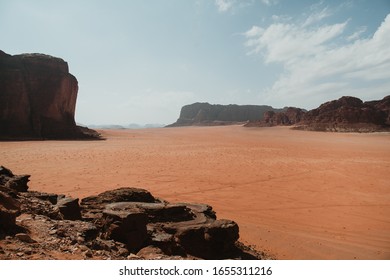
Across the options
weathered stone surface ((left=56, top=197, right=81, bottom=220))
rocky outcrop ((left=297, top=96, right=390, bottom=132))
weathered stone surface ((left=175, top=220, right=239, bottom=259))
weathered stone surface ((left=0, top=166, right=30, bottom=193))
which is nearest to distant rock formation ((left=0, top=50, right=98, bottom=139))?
weathered stone surface ((left=0, top=166, right=30, bottom=193))

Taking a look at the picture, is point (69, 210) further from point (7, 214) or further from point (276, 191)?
point (276, 191)

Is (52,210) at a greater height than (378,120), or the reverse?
(378,120)

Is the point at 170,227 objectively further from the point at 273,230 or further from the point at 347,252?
the point at 347,252

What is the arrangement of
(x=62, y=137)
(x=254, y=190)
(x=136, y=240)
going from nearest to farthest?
(x=136, y=240) → (x=254, y=190) → (x=62, y=137)

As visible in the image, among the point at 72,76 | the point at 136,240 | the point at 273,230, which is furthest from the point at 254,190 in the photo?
the point at 72,76

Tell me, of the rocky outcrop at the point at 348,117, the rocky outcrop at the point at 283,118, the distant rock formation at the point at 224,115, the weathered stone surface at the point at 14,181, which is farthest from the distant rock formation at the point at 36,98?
the distant rock formation at the point at 224,115

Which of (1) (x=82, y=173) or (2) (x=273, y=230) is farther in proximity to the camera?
(1) (x=82, y=173)

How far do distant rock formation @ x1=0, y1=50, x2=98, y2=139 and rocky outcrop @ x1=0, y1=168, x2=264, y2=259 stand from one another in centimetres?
3283

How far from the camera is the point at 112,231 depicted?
15.0 feet

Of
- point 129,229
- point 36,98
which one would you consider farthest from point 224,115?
point 129,229

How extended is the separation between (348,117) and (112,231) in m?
66.6

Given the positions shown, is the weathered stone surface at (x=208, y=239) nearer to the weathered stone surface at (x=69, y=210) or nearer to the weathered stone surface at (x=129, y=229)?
the weathered stone surface at (x=129, y=229)
